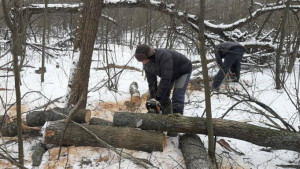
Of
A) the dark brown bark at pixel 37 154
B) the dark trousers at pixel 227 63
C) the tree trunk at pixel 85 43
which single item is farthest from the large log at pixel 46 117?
the dark trousers at pixel 227 63

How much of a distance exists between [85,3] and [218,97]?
3506mm

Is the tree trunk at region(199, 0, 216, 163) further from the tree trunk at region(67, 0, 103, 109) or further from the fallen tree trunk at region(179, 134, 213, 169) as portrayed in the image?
the tree trunk at region(67, 0, 103, 109)

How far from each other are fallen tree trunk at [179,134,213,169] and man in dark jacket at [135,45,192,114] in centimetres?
60

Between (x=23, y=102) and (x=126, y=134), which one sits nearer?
(x=126, y=134)

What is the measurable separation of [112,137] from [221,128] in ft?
5.07

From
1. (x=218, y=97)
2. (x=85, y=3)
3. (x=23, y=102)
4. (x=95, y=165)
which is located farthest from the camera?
(x=218, y=97)

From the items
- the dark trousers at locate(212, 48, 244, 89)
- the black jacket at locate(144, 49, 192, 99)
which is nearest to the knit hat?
the black jacket at locate(144, 49, 192, 99)

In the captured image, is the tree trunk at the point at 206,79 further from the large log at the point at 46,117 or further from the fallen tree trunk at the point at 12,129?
the fallen tree trunk at the point at 12,129

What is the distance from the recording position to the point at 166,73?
143 inches

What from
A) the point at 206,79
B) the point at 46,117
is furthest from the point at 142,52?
the point at 46,117

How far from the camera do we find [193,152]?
3131 mm

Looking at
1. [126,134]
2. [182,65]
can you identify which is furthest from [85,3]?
[126,134]

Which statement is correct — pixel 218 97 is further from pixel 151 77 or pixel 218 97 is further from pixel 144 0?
pixel 144 0

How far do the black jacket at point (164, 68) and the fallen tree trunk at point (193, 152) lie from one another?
795mm
